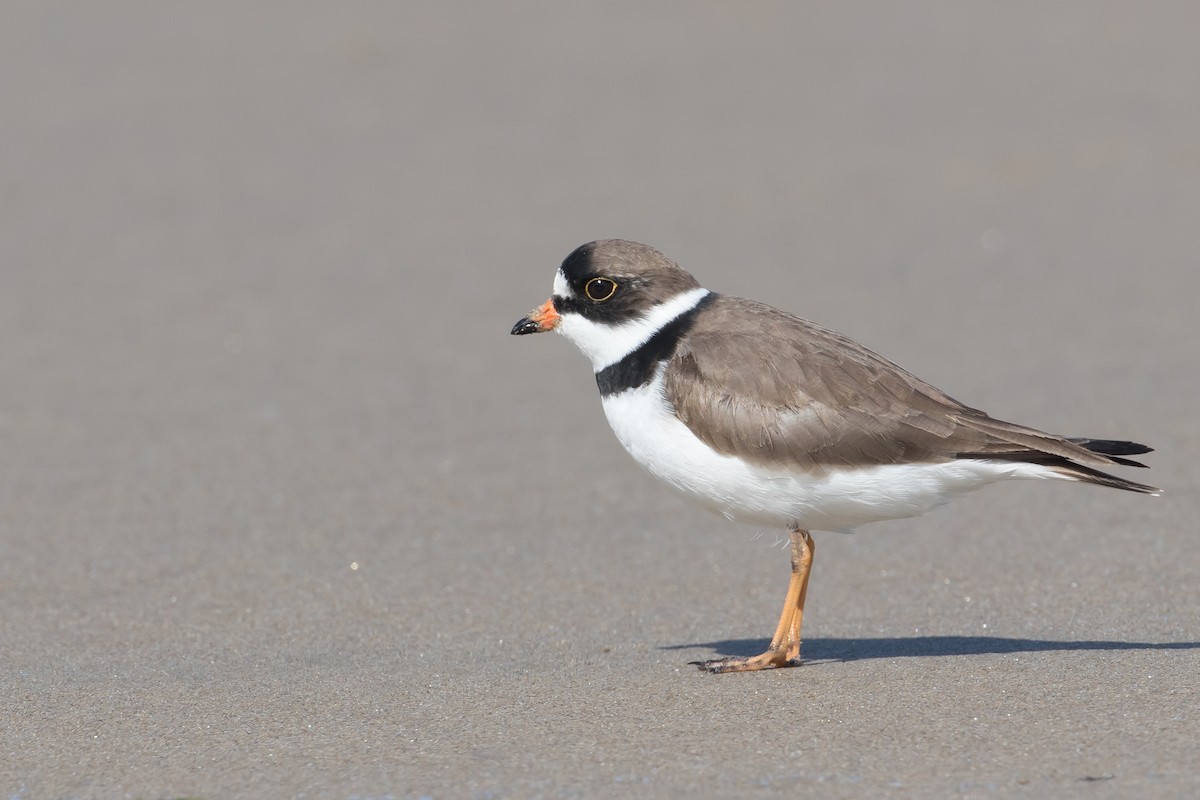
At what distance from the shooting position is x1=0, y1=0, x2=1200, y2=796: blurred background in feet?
17.8

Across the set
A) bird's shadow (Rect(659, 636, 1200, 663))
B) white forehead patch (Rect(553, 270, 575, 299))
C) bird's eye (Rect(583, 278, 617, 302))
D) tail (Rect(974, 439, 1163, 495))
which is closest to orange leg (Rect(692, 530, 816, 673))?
bird's shadow (Rect(659, 636, 1200, 663))

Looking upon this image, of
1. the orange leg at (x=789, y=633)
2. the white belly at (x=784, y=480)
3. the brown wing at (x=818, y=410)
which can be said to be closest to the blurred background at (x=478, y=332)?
the orange leg at (x=789, y=633)

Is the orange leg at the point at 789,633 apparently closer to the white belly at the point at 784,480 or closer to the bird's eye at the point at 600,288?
the white belly at the point at 784,480

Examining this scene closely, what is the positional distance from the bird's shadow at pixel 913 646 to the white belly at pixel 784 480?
0.55 meters

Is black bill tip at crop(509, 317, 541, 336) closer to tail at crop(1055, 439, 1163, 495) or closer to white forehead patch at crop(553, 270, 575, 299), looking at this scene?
white forehead patch at crop(553, 270, 575, 299)

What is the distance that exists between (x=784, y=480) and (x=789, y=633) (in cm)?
61

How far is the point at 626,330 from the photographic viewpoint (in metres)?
5.59

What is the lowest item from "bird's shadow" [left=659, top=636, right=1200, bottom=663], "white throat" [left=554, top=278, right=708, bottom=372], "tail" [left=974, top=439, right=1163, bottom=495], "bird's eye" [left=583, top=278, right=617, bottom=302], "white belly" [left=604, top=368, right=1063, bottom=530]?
"bird's shadow" [left=659, top=636, right=1200, bottom=663]

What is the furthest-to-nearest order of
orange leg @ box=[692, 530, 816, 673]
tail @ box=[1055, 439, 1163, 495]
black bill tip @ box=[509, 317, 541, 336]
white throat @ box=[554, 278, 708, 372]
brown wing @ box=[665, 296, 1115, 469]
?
black bill tip @ box=[509, 317, 541, 336] < white throat @ box=[554, 278, 708, 372] < orange leg @ box=[692, 530, 816, 673] < brown wing @ box=[665, 296, 1115, 469] < tail @ box=[1055, 439, 1163, 495]

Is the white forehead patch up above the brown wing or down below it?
above

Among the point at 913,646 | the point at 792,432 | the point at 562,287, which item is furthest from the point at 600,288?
the point at 913,646

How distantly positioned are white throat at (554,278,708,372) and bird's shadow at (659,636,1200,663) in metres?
1.17

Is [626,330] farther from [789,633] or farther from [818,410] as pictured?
[789,633]

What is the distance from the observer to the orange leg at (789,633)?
17.7 ft
